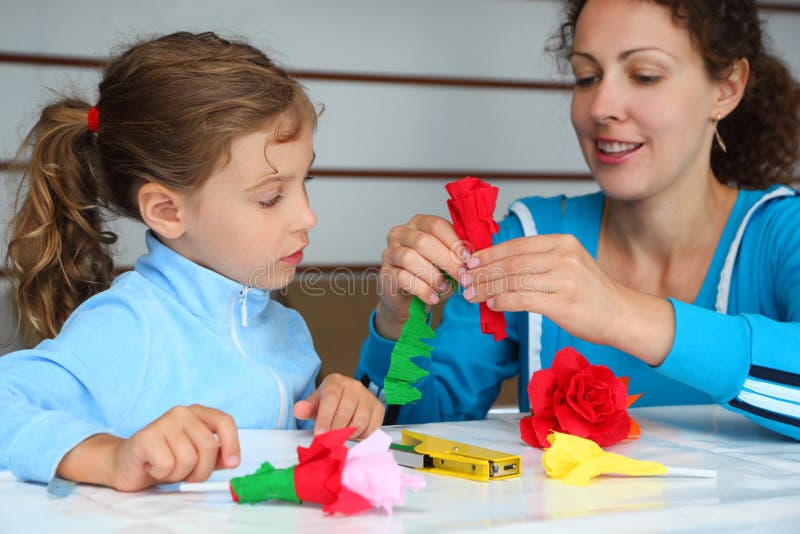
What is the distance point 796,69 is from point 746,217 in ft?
5.52

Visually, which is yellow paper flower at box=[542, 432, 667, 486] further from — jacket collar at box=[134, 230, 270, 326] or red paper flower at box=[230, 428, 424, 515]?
jacket collar at box=[134, 230, 270, 326]

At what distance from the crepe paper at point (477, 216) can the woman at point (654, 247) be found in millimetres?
33

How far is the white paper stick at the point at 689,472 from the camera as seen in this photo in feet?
2.89

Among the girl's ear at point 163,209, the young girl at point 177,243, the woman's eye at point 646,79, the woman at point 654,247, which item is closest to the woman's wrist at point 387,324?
the woman at point 654,247

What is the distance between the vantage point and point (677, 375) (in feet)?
3.63

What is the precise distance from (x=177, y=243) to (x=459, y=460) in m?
0.54

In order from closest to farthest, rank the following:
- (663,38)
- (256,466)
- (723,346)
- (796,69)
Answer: (256,466), (723,346), (663,38), (796,69)

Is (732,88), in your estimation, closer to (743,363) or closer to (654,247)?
(654,247)

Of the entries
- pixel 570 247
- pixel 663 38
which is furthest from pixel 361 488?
pixel 663 38

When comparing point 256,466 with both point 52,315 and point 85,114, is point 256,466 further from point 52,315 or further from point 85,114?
point 85,114

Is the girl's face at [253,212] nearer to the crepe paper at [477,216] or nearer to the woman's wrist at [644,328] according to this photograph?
the crepe paper at [477,216]

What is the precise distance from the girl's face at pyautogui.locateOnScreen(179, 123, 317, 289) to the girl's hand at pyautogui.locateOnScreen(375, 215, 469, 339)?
5.3 inches

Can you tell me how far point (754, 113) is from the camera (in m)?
1.69

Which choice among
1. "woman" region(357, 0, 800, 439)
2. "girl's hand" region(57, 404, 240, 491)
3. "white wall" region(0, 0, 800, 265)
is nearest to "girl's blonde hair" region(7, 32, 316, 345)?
"woman" region(357, 0, 800, 439)
